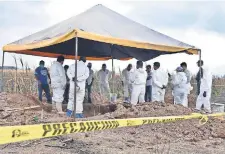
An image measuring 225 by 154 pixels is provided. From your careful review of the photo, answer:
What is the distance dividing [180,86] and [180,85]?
0.18 feet

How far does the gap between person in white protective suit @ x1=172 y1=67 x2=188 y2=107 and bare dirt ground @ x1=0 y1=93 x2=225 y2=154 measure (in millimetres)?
3680

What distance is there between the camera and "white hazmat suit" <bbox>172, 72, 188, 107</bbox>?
15.0 meters

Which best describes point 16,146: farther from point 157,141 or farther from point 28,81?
point 28,81

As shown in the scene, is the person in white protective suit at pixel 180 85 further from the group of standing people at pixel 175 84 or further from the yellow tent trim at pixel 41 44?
the yellow tent trim at pixel 41 44

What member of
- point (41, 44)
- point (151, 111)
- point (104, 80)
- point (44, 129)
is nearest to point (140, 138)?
point (151, 111)

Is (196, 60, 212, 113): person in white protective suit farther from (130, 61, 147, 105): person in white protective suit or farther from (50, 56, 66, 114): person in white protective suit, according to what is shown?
(50, 56, 66, 114): person in white protective suit

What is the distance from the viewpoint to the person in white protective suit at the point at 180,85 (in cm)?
1495

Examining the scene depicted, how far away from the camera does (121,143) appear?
789cm

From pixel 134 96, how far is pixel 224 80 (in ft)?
40.4

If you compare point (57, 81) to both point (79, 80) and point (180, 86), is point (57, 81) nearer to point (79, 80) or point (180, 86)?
point (79, 80)

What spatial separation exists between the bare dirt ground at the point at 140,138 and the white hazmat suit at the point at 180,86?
368cm

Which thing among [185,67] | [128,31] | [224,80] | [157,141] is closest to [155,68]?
[185,67]

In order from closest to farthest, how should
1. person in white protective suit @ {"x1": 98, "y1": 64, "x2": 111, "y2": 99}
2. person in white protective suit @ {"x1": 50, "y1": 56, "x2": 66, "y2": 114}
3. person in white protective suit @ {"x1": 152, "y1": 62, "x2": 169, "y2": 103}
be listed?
person in white protective suit @ {"x1": 50, "y1": 56, "x2": 66, "y2": 114} → person in white protective suit @ {"x1": 152, "y1": 62, "x2": 169, "y2": 103} → person in white protective suit @ {"x1": 98, "y1": 64, "x2": 111, "y2": 99}

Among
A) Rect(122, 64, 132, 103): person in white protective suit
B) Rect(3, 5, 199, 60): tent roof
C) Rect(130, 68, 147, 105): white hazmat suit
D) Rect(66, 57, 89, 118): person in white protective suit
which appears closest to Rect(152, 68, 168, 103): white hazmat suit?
Rect(130, 68, 147, 105): white hazmat suit
